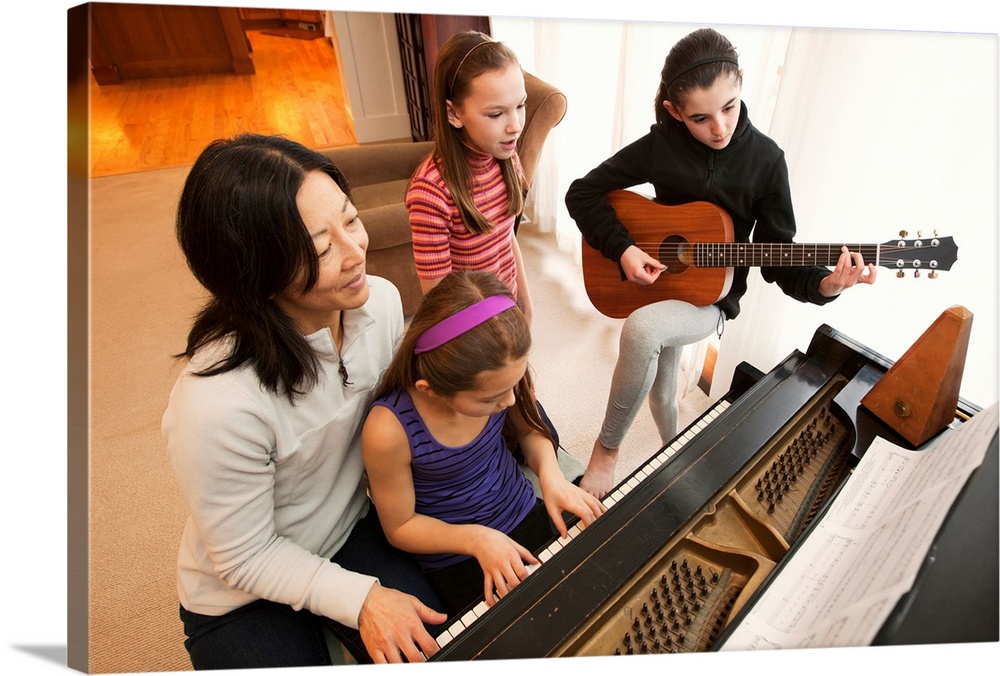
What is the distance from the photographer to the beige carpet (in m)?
0.84

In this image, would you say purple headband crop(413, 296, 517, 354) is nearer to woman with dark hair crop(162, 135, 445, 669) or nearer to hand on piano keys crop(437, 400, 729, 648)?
woman with dark hair crop(162, 135, 445, 669)

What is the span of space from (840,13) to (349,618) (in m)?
1.27

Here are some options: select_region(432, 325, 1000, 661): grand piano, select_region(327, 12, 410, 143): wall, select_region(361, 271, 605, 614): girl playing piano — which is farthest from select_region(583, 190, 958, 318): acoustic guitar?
select_region(327, 12, 410, 143): wall

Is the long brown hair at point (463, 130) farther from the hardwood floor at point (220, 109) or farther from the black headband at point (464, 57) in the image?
the hardwood floor at point (220, 109)

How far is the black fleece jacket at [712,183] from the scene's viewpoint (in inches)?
34.0

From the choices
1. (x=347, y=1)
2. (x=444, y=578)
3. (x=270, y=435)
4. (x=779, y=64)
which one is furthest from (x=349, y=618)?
(x=779, y=64)

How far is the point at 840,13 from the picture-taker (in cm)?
82

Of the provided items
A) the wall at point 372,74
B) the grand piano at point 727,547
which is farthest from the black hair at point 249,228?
the grand piano at point 727,547

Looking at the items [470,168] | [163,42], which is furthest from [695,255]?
[163,42]

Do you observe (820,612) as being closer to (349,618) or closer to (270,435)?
(349,618)

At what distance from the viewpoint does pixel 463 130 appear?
76 centimetres

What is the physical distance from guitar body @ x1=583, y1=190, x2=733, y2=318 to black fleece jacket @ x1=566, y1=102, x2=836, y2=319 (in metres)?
0.02

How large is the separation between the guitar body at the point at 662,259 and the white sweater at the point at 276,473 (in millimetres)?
436

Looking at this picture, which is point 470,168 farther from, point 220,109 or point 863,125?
point 863,125
